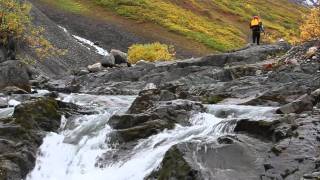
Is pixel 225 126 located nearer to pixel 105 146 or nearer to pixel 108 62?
pixel 105 146

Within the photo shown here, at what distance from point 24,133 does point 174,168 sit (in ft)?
25.9

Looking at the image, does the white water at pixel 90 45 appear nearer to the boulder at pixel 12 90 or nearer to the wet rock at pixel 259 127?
the boulder at pixel 12 90

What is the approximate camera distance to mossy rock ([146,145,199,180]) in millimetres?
17281

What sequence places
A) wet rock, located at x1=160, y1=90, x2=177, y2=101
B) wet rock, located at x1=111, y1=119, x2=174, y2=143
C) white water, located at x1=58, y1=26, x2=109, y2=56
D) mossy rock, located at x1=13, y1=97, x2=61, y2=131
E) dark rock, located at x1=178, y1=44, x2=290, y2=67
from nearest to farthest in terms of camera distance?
1. wet rock, located at x1=111, y1=119, x2=174, y2=143
2. mossy rock, located at x1=13, y1=97, x2=61, y2=131
3. wet rock, located at x1=160, y1=90, x2=177, y2=101
4. dark rock, located at x1=178, y1=44, x2=290, y2=67
5. white water, located at x1=58, y1=26, x2=109, y2=56

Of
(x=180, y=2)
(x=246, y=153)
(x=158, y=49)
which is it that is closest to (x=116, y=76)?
(x=158, y=49)

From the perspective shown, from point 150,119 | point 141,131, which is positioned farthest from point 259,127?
point 150,119

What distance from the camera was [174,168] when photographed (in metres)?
17.7

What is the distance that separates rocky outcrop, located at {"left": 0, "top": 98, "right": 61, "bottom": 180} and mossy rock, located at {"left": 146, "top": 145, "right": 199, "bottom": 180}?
17.6ft

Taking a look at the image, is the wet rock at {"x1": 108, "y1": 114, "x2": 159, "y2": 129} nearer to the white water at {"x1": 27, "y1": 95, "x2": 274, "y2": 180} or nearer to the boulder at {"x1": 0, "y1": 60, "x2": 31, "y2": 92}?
the white water at {"x1": 27, "y1": 95, "x2": 274, "y2": 180}

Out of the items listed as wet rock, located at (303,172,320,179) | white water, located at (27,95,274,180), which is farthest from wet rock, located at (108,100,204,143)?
wet rock, located at (303,172,320,179)

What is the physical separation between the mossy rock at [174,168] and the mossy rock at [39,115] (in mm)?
7426

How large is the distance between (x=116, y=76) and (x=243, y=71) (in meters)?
11.3

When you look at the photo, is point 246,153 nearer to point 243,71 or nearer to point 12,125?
point 12,125

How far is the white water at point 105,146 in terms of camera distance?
67.4 ft
